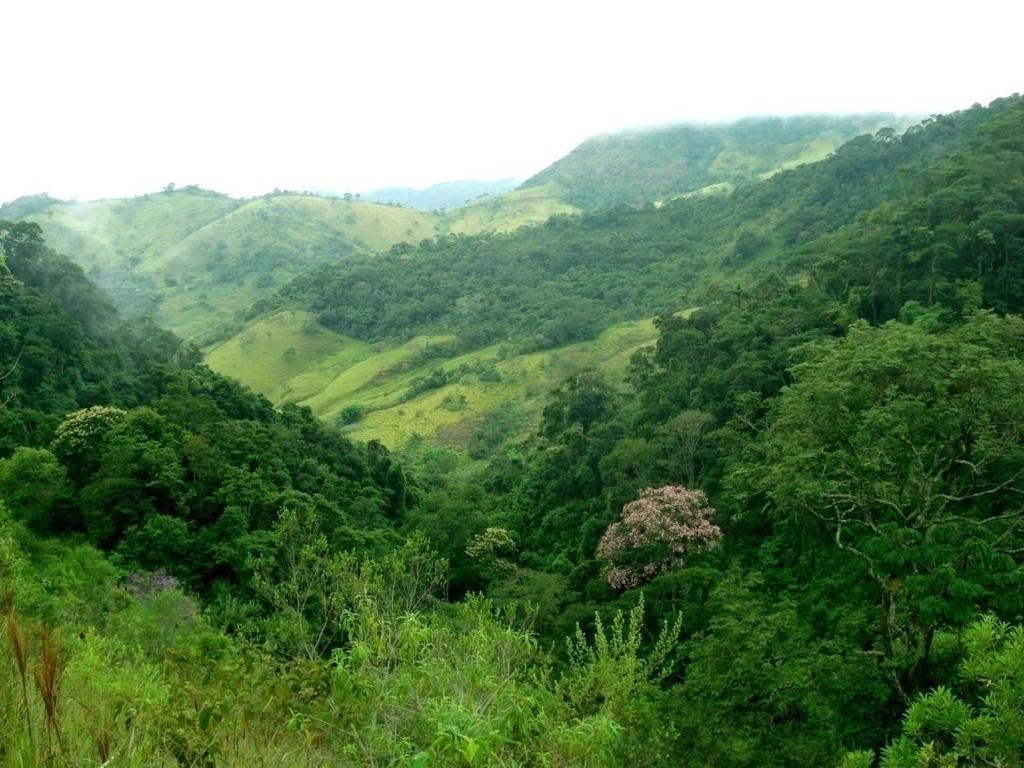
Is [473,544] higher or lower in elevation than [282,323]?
lower

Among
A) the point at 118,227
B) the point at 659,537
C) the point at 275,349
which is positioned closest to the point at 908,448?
the point at 659,537

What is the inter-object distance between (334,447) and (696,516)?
22.8m

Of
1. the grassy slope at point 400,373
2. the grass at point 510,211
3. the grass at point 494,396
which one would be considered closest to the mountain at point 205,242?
the grass at point 510,211

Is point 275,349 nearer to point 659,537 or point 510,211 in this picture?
point 659,537

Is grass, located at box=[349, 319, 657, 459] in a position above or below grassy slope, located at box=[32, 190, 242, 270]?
below

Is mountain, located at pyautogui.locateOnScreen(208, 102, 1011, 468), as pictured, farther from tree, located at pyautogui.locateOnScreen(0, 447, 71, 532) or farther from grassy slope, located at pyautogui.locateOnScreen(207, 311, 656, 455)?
tree, located at pyautogui.locateOnScreen(0, 447, 71, 532)

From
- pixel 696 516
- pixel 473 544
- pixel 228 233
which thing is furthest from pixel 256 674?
pixel 228 233

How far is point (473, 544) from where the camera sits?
2895cm

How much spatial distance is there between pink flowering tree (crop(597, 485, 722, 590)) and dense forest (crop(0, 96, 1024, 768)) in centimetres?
9

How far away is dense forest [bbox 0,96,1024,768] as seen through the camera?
222 inches

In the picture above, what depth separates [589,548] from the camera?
28453mm

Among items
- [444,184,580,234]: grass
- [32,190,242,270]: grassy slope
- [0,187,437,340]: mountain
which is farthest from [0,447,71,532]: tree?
[32,190,242,270]: grassy slope

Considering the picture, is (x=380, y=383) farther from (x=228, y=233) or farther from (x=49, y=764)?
(x=228, y=233)

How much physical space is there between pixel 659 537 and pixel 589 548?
6333mm
